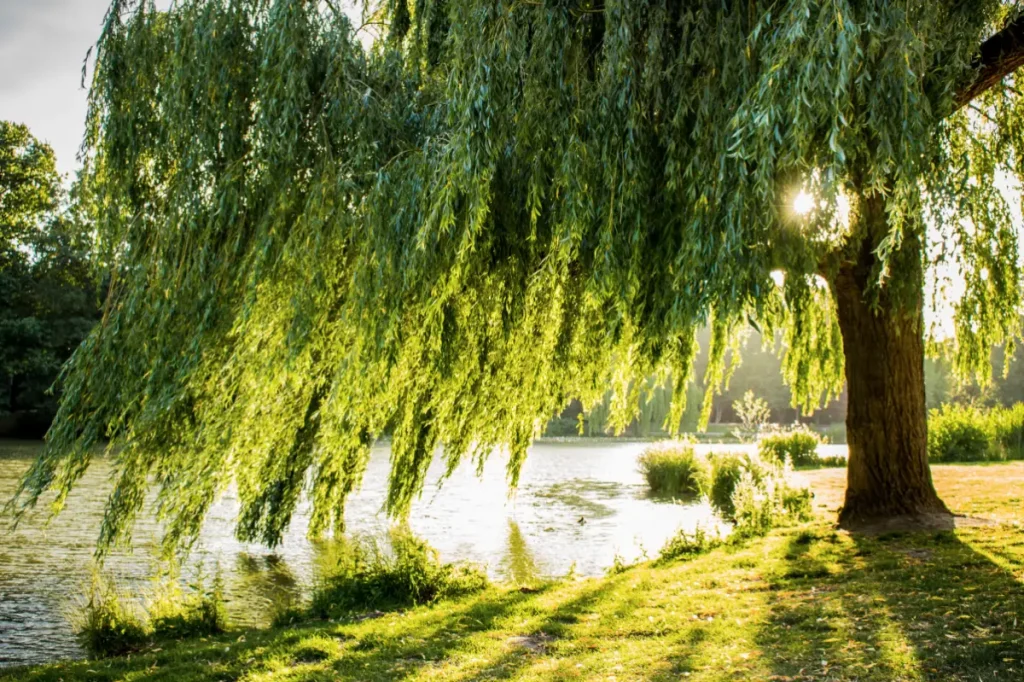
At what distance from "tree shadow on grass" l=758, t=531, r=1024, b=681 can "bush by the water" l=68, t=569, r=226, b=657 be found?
15.1 feet

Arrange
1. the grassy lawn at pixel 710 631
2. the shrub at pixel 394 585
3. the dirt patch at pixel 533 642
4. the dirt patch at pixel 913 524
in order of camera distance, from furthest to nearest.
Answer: the dirt patch at pixel 913 524
the shrub at pixel 394 585
the dirt patch at pixel 533 642
the grassy lawn at pixel 710 631

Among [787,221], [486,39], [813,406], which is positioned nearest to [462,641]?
[787,221]

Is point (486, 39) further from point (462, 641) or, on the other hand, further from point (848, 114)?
point (462, 641)

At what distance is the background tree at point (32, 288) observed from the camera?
89.0 ft

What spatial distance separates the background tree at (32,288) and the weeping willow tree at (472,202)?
2512 cm

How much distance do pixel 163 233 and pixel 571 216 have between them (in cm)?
309

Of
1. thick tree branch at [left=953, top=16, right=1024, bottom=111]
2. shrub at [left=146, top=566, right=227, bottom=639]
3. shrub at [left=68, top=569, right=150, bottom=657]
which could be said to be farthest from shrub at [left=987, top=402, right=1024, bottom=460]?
shrub at [left=68, top=569, right=150, bottom=657]

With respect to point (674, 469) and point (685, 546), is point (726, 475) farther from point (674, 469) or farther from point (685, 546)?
point (685, 546)

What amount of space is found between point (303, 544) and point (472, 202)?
8058mm

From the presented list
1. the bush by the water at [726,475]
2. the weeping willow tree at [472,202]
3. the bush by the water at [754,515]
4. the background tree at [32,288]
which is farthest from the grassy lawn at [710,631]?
the background tree at [32,288]

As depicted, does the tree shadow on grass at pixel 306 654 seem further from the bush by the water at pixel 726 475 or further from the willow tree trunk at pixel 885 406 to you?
the bush by the water at pixel 726 475

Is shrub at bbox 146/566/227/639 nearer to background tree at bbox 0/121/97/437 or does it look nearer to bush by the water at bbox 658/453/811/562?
bush by the water at bbox 658/453/811/562

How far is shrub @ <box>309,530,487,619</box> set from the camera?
758 centimetres

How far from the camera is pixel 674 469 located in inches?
704
